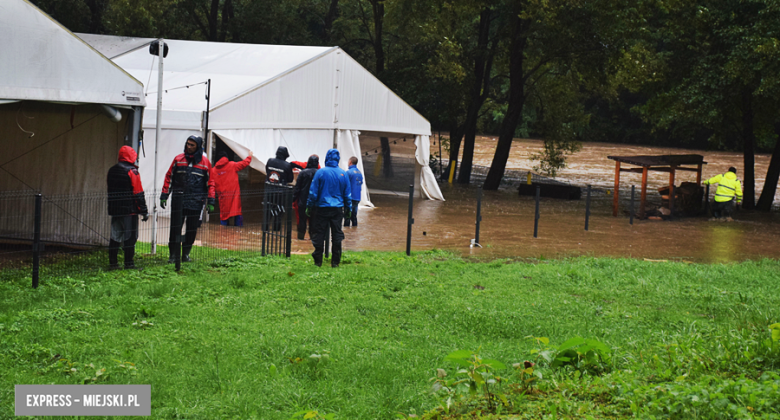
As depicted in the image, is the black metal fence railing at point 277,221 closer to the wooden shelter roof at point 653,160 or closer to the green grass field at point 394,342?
the green grass field at point 394,342

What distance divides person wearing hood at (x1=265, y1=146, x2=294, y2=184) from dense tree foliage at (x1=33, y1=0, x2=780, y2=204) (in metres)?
12.8

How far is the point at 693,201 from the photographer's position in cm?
2225

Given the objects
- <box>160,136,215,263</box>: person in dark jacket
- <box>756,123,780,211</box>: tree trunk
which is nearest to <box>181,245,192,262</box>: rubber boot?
<box>160,136,215,263</box>: person in dark jacket

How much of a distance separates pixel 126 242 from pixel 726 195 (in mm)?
18605

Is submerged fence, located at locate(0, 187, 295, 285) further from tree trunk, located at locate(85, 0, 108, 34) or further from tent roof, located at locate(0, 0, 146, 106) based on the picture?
tree trunk, located at locate(85, 0, 108, 34)

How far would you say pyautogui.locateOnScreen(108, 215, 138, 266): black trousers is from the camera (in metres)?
8.65

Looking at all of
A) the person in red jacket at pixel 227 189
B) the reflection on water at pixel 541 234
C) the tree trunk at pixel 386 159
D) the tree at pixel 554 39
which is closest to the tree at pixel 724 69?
the tree at pixel 554 39

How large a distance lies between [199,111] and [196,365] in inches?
426

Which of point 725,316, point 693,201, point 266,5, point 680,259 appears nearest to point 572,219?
point 693,201

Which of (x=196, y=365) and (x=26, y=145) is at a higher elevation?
(x=26, y=145)

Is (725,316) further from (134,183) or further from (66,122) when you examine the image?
(66,122)

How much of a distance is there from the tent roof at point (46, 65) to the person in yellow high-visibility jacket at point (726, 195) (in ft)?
60.3

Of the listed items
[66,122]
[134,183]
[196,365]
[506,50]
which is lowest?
[196,365]

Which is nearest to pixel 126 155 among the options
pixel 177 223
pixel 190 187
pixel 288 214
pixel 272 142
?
pixel 190 187
